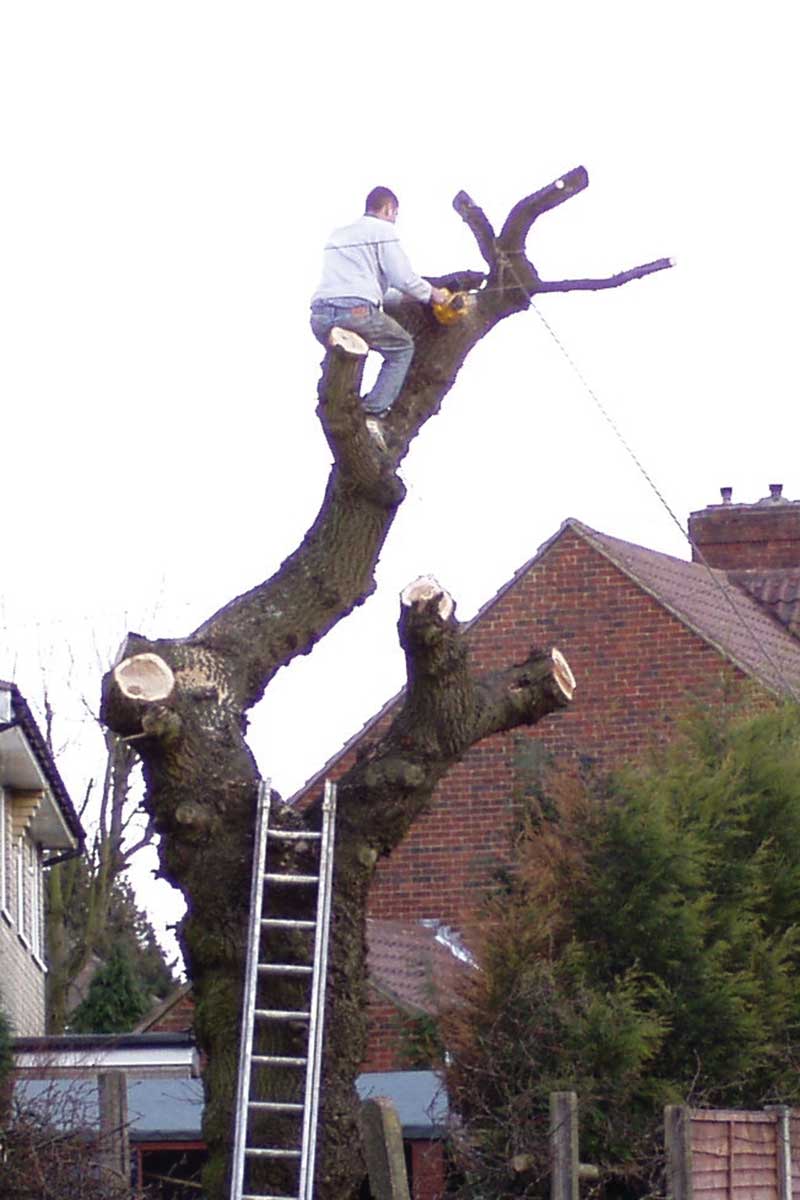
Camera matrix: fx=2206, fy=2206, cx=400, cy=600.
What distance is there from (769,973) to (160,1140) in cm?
433

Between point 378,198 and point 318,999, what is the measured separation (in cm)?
393

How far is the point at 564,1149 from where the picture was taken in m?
10.3

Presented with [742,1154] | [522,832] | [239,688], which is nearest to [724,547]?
[522,832]

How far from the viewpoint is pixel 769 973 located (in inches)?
546

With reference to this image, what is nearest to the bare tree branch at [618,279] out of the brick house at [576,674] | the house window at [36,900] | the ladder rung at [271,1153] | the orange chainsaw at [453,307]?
the orange chainsaw at [453,307]

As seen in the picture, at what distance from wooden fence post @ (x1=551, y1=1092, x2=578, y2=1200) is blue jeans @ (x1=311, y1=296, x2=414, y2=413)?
3.45 metres

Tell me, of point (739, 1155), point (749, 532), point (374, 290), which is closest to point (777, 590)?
point (749, 532)

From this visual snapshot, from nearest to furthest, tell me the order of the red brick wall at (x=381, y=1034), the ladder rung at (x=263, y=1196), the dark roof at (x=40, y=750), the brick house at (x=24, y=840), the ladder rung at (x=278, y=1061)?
the ladder rung at (x=263, y=1196) → the ladder rung at (x=278, y=1061) → the dark roof at (x=40, y=750) → the red brick wall at (x=381, y=1034) → the brick house at (x=24, y=840)

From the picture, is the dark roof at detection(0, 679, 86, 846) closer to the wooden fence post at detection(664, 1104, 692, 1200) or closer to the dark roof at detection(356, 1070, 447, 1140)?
the dark roof at detection(356, 1070, 447, 1140)

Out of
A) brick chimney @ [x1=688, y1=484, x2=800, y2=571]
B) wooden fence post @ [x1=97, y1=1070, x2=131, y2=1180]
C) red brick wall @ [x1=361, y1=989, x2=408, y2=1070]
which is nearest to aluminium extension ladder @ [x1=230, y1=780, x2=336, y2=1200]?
wooden fence post @ [x1=97, y1=1070, x2=131, y2=1180]

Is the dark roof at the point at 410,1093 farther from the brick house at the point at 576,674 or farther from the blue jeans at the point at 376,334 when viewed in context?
the blue jeans at the point at 376,334

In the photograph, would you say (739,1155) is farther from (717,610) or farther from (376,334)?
(717,610)

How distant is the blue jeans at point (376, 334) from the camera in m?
10.4

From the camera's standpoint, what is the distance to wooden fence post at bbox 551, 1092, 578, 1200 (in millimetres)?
10320
